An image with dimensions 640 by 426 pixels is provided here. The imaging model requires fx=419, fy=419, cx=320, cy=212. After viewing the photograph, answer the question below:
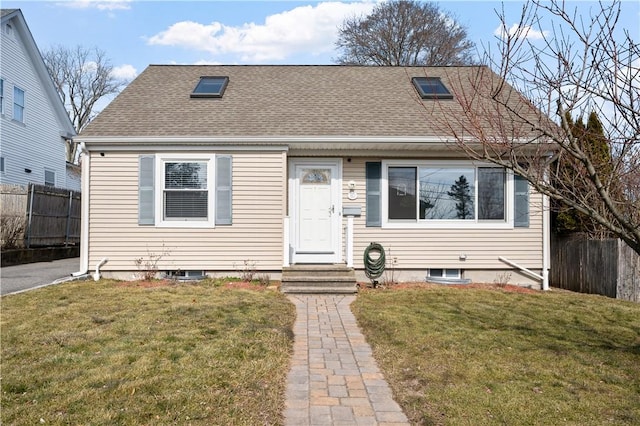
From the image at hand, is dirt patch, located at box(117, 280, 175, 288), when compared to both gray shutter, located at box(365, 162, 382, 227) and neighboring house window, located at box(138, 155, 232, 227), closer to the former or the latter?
neighboring house window, located at box(138, 155, 232, 227)

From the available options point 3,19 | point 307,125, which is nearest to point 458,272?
point 307,125

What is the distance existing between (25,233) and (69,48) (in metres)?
29.7

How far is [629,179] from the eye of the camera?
180 inches

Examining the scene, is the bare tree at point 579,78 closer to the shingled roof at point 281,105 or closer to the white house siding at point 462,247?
the shingled roof at point 281,105

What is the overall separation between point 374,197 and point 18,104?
51.1 feet

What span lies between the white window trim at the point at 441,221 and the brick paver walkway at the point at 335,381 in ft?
11.9

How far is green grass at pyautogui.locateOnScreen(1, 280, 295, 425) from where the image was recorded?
9.75ft

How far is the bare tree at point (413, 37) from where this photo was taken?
2241 cm

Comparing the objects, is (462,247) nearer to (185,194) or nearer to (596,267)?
(596,267)

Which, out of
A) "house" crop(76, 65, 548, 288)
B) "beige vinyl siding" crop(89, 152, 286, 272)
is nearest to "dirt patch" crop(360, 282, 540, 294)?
"house" crop(76, 65, 548, 288)

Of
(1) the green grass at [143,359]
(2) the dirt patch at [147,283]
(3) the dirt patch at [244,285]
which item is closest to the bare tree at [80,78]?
(2) the dirt patch at [147,283]

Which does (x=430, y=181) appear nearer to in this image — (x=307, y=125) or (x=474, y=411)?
(x=307, y=125)

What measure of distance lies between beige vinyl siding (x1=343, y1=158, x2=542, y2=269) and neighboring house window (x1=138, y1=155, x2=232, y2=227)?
3062 millimetres

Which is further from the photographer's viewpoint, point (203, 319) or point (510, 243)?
point (510, 243)
